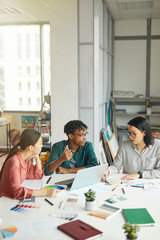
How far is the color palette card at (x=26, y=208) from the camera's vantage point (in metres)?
1.95

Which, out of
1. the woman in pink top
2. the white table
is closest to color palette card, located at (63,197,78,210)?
the white table

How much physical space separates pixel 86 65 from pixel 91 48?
10.0 inches

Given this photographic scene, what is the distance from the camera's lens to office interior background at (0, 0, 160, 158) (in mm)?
4391

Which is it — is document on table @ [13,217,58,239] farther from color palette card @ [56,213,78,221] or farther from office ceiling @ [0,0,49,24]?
office ceiling @ [0,0,49,24]

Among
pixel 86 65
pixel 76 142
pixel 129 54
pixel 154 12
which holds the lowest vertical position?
pixel 76 142

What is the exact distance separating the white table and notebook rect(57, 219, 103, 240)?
3 cm

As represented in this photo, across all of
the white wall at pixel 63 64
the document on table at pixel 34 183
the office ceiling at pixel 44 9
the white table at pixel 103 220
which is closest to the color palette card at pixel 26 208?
the white table at pixel 103 220

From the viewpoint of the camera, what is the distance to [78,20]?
14.3 feet

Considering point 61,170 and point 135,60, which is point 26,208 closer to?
point 61,170

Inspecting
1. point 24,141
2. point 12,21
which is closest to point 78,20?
point 24,141

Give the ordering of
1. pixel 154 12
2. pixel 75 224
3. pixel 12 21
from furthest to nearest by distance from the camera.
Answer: pixel 12 21 → pixel 154 12 → pixel 75 224

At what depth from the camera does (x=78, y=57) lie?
4.42 m

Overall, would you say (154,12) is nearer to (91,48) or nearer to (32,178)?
(91,48)

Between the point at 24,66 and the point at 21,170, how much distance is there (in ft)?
17.4
